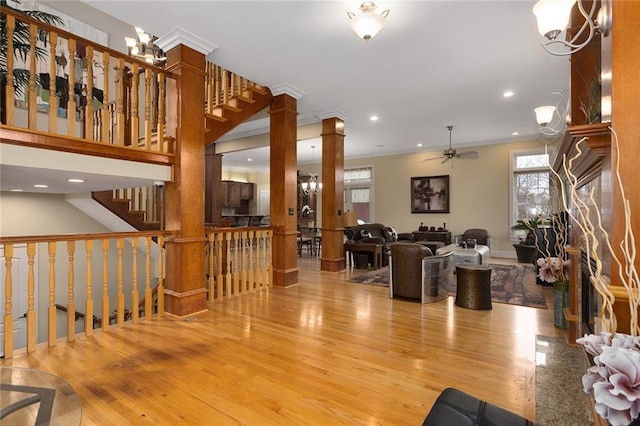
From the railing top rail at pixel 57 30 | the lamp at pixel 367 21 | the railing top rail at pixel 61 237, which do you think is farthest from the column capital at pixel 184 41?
the railing top rail at pixel 61 237

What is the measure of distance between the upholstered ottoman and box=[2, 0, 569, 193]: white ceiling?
3.11 metres

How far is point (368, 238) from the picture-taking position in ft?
23.0

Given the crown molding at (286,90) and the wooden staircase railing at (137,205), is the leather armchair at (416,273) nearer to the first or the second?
the crown molding at (286,90)

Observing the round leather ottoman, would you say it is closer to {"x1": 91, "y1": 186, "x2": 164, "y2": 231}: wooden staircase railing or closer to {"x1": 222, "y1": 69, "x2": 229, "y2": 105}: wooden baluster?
{"x1": 222, "y1": 69, "x2": 229, "y2": 105}: wooden baluster

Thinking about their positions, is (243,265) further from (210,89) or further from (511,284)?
(511,284)

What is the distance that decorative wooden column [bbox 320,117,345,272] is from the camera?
6055 millimetres

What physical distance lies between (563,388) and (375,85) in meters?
4.16

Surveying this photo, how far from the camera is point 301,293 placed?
4.51m

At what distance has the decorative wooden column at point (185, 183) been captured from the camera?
3.42 m

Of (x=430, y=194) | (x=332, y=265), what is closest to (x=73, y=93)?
(x=332, y=265)

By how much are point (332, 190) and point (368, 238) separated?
5.25 feet

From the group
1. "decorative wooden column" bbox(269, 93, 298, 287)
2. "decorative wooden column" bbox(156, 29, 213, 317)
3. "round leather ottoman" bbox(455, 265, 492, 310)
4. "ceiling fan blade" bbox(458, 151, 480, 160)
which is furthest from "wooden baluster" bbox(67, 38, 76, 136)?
"ceiling fan blade" bbox(458, 151, 480, 160)

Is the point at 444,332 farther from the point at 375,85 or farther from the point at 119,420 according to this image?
the point at 375,85

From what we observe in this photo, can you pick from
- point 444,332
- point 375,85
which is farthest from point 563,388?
point 375,85
